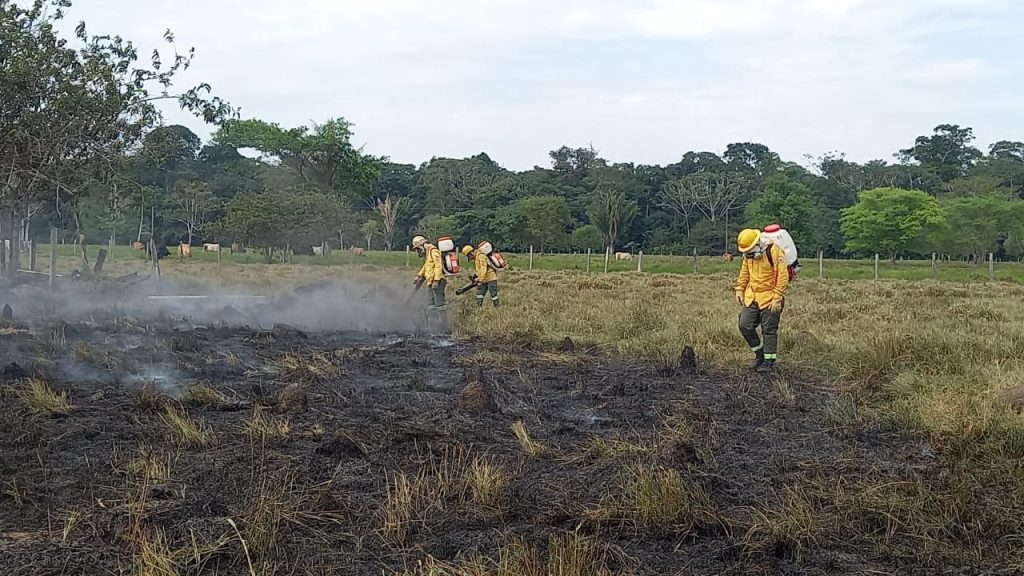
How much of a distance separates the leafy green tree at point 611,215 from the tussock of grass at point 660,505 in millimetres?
50651

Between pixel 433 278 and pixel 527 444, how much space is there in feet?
30.5

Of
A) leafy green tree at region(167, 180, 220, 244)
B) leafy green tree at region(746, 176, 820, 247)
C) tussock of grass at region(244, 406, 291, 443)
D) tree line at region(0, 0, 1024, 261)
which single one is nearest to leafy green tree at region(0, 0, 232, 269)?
tree line at region(0, 0, 1024, 261)

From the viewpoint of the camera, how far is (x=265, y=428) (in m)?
6.15

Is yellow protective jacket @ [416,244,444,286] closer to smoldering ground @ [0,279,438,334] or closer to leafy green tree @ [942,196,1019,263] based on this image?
smoldering ground @ [0,279,438,334]

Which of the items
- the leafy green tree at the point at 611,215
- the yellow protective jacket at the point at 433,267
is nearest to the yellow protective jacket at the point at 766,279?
the yellow protective jacket at the point at 433,267

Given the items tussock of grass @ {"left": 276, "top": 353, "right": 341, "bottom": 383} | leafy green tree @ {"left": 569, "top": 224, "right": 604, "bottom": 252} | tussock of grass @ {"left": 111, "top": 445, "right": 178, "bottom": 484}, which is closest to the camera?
tussock of grass @ {"left": 111, "top": 445, "right": 178, "bottom": 484}

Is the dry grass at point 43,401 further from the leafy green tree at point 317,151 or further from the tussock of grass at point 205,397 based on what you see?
the leafy green tree at point 317,151

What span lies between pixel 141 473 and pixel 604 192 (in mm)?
62088

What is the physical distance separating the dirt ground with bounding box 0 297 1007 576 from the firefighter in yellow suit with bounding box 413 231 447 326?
532 centimetres

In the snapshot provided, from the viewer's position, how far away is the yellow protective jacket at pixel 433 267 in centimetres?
1502

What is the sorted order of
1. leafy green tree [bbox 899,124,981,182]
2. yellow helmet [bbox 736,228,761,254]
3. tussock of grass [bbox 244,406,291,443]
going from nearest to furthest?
1. tussock of grass [bbox 244,406,291,443]
2. yellow helmet [bbox 736,228,761,254]
3. leafy green tree [bbox 899,124,981,182]

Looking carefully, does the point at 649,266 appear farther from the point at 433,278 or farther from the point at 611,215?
the point at 433,278

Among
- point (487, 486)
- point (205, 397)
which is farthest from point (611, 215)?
point (487, 486)

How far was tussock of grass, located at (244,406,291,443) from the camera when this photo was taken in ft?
19.9
